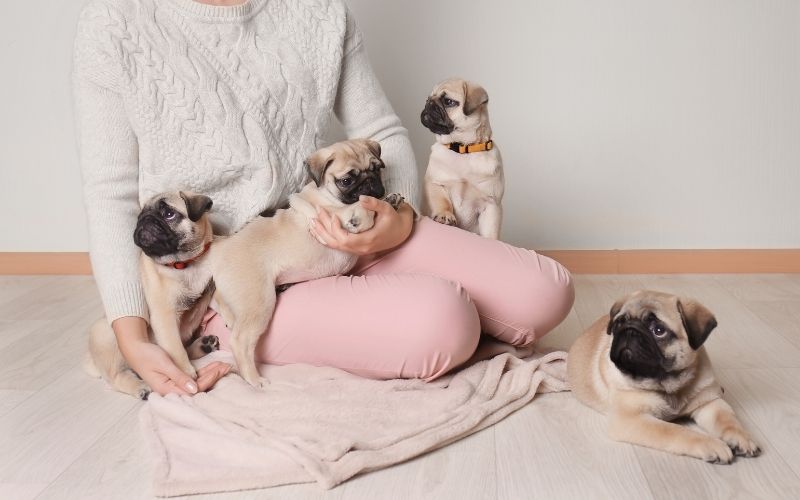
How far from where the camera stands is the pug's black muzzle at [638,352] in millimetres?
1934

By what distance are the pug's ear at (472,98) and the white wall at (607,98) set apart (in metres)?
0.79

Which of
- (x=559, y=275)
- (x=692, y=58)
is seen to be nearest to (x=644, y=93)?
(x=692, y=58)

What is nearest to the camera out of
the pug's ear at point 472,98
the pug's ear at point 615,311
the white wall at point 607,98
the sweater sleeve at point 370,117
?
the pug's ear at point 615,311

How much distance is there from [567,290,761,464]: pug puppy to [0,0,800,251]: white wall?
163 cm

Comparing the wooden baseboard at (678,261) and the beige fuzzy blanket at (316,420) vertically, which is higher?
the beige fuzzy blanket at (316,420)

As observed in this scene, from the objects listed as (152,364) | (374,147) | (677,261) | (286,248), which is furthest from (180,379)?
(677,261)

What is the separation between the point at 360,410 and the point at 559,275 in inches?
28.6

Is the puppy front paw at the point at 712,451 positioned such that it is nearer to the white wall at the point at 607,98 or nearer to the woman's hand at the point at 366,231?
the woman's hand at the point at 366,231

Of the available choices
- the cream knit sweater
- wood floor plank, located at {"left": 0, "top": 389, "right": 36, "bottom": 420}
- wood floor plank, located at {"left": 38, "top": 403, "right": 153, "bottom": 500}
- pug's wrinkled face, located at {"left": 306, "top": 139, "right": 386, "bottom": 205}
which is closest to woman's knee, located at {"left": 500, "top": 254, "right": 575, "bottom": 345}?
pug's wrinkled face, located at {"left": 306, "top": 139, "right": 386, "bottom": 205}

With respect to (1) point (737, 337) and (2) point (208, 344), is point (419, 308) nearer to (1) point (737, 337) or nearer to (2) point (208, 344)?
(2) point (208, 344)

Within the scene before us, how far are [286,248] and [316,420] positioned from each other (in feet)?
1.62

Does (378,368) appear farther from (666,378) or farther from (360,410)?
(666,378)

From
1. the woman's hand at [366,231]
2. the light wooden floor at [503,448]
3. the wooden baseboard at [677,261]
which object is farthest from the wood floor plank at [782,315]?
the woman's hand at [366,231]

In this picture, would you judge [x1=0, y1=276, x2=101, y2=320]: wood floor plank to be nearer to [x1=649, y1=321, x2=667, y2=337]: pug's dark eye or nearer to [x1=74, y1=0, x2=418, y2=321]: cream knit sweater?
[x1=74, y1=0, x2=418, y2=321]: cream knit sweater
